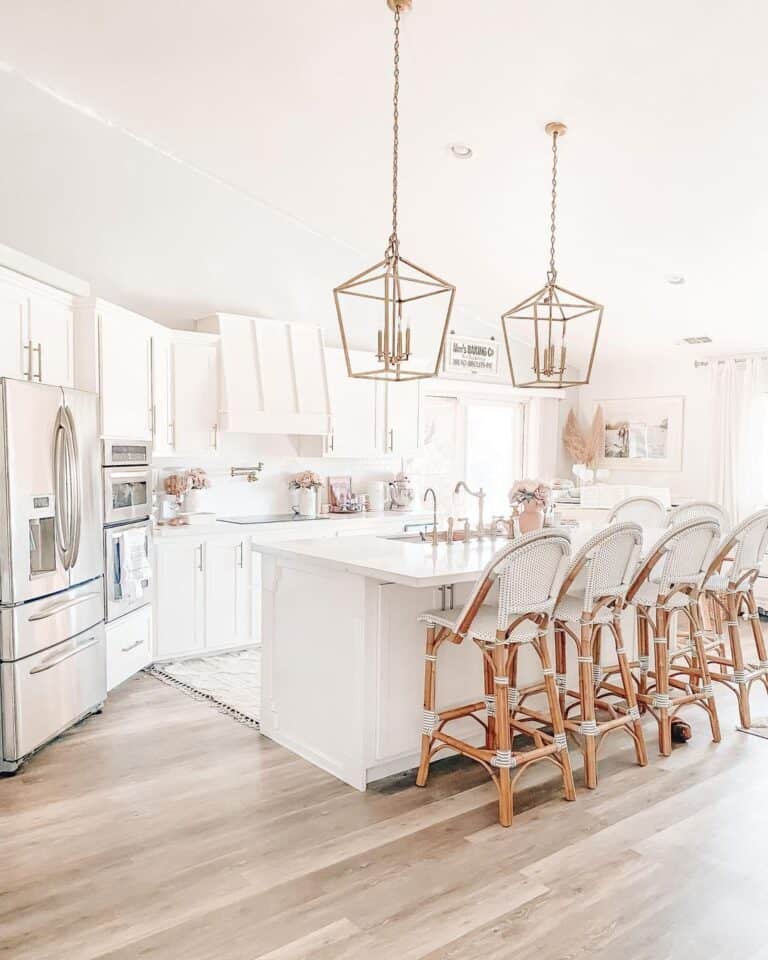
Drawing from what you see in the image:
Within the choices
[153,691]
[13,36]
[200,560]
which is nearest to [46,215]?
[13,36]

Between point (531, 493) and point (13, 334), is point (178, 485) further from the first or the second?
point (531, 493)

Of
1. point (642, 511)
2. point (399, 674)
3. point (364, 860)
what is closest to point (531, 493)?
point (399, 674)

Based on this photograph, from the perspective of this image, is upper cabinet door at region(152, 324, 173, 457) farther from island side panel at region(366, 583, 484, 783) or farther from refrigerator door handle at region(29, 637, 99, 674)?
island side panel at region(366, 583, 484, 783)

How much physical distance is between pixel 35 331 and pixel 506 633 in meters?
2.66

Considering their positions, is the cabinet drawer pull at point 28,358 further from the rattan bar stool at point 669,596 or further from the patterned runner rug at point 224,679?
the rattan bar stool at point 669,596

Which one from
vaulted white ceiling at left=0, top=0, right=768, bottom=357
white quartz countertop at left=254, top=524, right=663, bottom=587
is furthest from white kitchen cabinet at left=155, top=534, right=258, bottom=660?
vaulted white ceiling at left=0, top=0, right=768, bottom=357

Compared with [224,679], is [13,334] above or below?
above

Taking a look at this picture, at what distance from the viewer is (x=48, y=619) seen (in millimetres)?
3451

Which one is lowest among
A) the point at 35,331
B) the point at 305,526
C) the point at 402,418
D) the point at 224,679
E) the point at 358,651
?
the point at 224,679

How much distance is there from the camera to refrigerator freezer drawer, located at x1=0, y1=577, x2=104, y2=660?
3227mm

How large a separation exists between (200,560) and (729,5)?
13.2 ft

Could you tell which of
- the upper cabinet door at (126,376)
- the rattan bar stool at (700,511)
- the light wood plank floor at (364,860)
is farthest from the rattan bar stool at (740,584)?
the upper cabinet door at (126,376)

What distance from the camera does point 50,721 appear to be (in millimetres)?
3467

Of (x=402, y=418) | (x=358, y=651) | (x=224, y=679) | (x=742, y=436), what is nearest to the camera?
(x=358, y=651)
